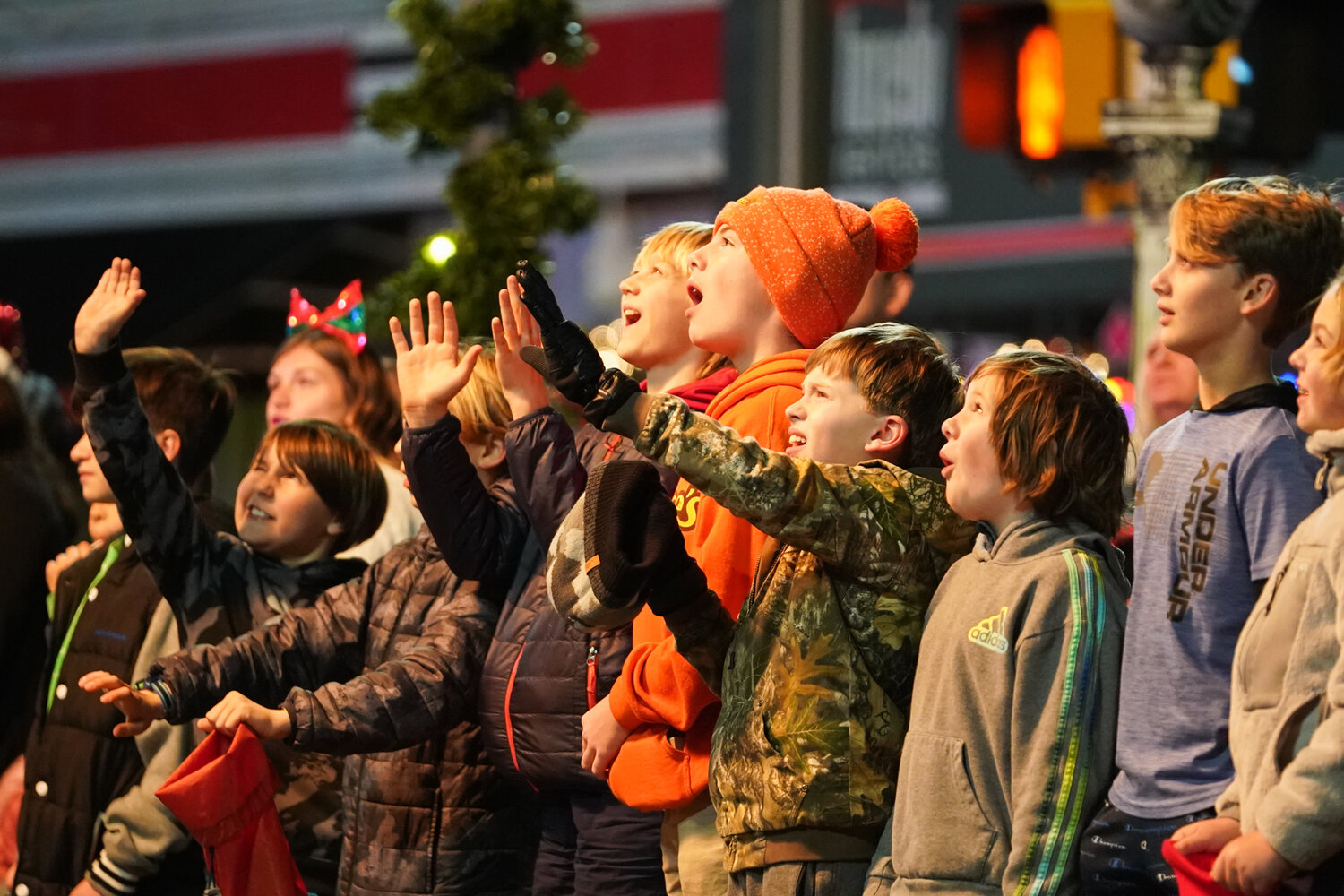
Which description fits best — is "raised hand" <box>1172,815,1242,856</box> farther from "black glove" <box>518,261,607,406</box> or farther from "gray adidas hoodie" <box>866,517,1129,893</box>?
"black glove" <box>518,261,607,406</box>

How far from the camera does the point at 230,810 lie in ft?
12.3

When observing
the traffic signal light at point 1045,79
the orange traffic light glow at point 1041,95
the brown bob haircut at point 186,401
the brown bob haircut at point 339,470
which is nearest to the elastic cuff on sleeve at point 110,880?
the brown bob haircut at point 339,470

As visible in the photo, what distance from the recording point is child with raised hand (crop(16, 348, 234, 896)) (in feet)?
14.3

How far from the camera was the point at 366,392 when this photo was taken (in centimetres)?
537

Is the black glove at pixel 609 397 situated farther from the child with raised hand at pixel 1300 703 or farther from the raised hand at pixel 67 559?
the raised hand at pixel 67 559

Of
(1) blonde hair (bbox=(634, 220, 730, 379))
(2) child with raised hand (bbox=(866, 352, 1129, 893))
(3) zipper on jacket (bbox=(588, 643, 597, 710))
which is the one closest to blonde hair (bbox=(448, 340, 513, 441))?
(1) blonde hair (bbox=(634, 220, 730, 379))

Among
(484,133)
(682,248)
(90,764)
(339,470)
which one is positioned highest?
(484,133)

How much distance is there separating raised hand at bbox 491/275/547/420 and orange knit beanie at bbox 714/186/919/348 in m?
0.43

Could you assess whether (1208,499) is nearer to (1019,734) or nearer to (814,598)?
(1019,734)

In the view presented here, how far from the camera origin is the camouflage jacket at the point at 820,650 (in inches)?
115

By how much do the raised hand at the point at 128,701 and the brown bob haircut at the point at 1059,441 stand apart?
76.0 inches

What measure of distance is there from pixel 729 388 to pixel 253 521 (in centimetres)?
160

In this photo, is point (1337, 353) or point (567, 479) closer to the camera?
point (1337, 353)

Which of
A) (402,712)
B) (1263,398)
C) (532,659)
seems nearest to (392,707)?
(402,712)
